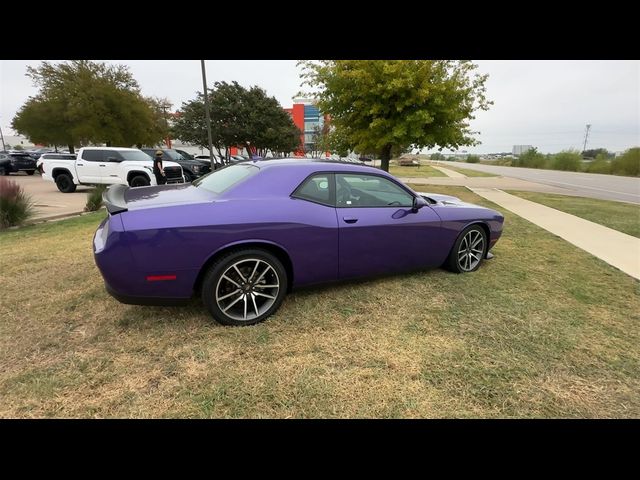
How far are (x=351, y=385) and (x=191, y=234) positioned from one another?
1.62 m

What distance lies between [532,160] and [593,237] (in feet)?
160

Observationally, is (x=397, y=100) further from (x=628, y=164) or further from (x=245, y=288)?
(x=628, y=164)

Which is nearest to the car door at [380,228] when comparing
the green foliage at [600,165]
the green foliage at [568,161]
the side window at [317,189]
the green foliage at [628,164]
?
the side window at [317,189]

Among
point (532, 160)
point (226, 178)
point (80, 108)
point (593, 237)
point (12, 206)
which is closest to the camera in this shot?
point (226, 178)

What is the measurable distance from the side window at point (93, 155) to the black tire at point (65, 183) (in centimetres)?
121

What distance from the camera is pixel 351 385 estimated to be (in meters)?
2.22

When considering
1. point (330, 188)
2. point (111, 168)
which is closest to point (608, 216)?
point (330, 188)

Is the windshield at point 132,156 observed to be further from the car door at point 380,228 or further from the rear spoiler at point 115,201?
the car door at point 380,228

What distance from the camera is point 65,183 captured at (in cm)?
1243

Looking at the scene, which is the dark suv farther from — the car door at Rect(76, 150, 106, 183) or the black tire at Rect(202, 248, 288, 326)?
the black tire at Rect(202, 248, 288, 326)

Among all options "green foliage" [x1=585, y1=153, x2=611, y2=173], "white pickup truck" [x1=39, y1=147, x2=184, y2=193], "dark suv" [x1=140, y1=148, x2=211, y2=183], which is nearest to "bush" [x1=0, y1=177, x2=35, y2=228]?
"white pickup truck" [x1=39, y1=147, x2=184, y2=193]

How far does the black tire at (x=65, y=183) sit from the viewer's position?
12.3 metres
